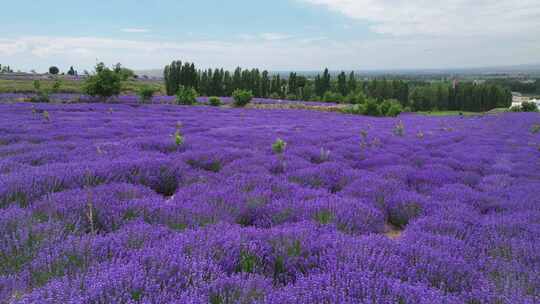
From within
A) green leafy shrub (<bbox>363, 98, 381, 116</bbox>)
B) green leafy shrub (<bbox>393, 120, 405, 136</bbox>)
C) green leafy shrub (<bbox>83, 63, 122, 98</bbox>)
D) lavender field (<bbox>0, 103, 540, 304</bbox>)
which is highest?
green leafy shrub (<bbox>83, 63, 122, 98</bbox>)

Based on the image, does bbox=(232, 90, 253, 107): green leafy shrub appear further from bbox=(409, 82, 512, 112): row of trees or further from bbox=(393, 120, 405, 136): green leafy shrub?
bbox=(409, 82, 512, 112): row of trees

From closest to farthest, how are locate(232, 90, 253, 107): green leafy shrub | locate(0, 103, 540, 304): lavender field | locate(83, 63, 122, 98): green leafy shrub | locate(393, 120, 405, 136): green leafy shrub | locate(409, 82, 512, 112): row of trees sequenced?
locate(0, 103, 540, 304): lavender field < locate(393, 120, 405, 136): green leafy shrub < locate(83, 63, 122, 98): green leafy shrub < locate(232, 90, 253, 107): green leafy shrub < locate(409, 82, 512, 112): row of trees

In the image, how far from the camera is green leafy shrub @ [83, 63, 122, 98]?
2420 cm

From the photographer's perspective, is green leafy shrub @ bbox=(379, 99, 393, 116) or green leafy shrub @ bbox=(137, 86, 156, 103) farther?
green leafy shrub @ bbox=(379, 99, 393, 116)

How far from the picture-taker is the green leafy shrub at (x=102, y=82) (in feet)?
79.4

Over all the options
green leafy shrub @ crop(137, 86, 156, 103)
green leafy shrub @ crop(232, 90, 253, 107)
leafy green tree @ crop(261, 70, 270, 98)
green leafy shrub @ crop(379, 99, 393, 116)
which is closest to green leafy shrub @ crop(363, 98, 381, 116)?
green leafy shrub @ crop(379, 99, 393, 116)

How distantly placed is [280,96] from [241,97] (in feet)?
103

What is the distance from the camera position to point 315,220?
3312 millimetres

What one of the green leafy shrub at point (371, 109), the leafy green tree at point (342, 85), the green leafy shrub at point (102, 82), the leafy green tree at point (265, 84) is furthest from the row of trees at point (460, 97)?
the green leafy shrub at point (102, 82)

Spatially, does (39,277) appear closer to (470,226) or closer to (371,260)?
(371,260)

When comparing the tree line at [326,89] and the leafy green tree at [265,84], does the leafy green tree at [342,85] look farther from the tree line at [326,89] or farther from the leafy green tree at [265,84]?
the leafy green tree at [265,84]

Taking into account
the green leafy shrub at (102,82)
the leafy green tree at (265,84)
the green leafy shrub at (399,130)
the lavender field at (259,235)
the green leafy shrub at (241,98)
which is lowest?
the lavender field at (259,235)

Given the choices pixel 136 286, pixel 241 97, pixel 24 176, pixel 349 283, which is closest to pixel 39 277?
pixel 136 286

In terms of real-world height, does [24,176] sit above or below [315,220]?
above
